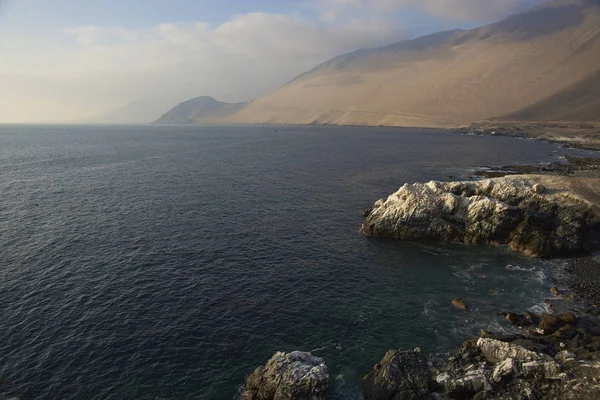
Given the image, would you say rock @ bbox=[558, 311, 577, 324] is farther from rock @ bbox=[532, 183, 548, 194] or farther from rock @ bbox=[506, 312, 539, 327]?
rock @ bbox=[532, 183, 548, 194]

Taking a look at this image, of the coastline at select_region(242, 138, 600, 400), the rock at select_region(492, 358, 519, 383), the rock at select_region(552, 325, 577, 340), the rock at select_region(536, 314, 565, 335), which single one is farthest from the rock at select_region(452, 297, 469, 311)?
the rock at select_region(492, 358, 519, 383)

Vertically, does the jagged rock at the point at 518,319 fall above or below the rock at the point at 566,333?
below

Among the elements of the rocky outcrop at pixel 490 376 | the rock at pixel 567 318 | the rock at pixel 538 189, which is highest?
the rock at pixel 538 189

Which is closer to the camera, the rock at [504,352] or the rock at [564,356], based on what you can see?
the rock at [564,356]

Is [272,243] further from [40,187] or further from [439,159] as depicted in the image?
[439,159]

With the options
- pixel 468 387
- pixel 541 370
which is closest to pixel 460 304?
pixel 541 370

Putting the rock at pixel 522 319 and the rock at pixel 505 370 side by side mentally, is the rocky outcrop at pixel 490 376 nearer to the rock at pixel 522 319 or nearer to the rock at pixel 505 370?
the rock at pixel 505 370

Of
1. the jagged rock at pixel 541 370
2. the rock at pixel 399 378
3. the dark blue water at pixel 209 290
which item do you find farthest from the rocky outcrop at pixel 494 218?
the rock at pixel 399 378
